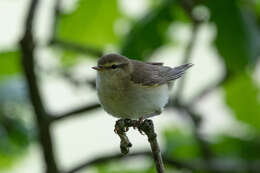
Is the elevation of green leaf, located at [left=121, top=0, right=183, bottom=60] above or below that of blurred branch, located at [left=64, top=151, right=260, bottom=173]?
above

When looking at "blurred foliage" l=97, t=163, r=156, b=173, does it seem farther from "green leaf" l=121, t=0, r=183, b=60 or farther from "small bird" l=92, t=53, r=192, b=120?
"small bird" l=92, t=53, r=192, b=120

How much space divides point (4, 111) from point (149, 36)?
1498 millimetres

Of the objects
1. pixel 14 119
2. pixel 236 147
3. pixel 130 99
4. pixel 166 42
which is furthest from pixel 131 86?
pixel 236 147

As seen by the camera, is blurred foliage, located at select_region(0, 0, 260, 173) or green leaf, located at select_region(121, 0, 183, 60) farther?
green leaf, located at select_region(121, 0, 183, 60)

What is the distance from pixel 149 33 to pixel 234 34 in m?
0.76

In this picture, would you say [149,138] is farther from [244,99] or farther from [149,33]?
[244,99]

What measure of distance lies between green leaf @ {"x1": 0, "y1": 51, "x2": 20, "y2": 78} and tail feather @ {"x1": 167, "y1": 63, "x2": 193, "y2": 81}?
62.5 inches

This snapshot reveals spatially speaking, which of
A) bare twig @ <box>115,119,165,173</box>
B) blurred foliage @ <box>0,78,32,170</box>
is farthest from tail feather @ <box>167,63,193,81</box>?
blurred foliage @ <box>0,78,32,170</box>

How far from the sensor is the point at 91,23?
531 centimetres

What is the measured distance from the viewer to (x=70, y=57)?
5.80 meters

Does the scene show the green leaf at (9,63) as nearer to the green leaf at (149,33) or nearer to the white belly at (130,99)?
the green leaf at (149,33)

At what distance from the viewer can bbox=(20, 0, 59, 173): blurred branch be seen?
4.19 metres

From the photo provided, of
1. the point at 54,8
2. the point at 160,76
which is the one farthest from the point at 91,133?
the point at 160,76

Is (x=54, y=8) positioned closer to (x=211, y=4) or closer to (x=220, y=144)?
(x=211, y=4)
